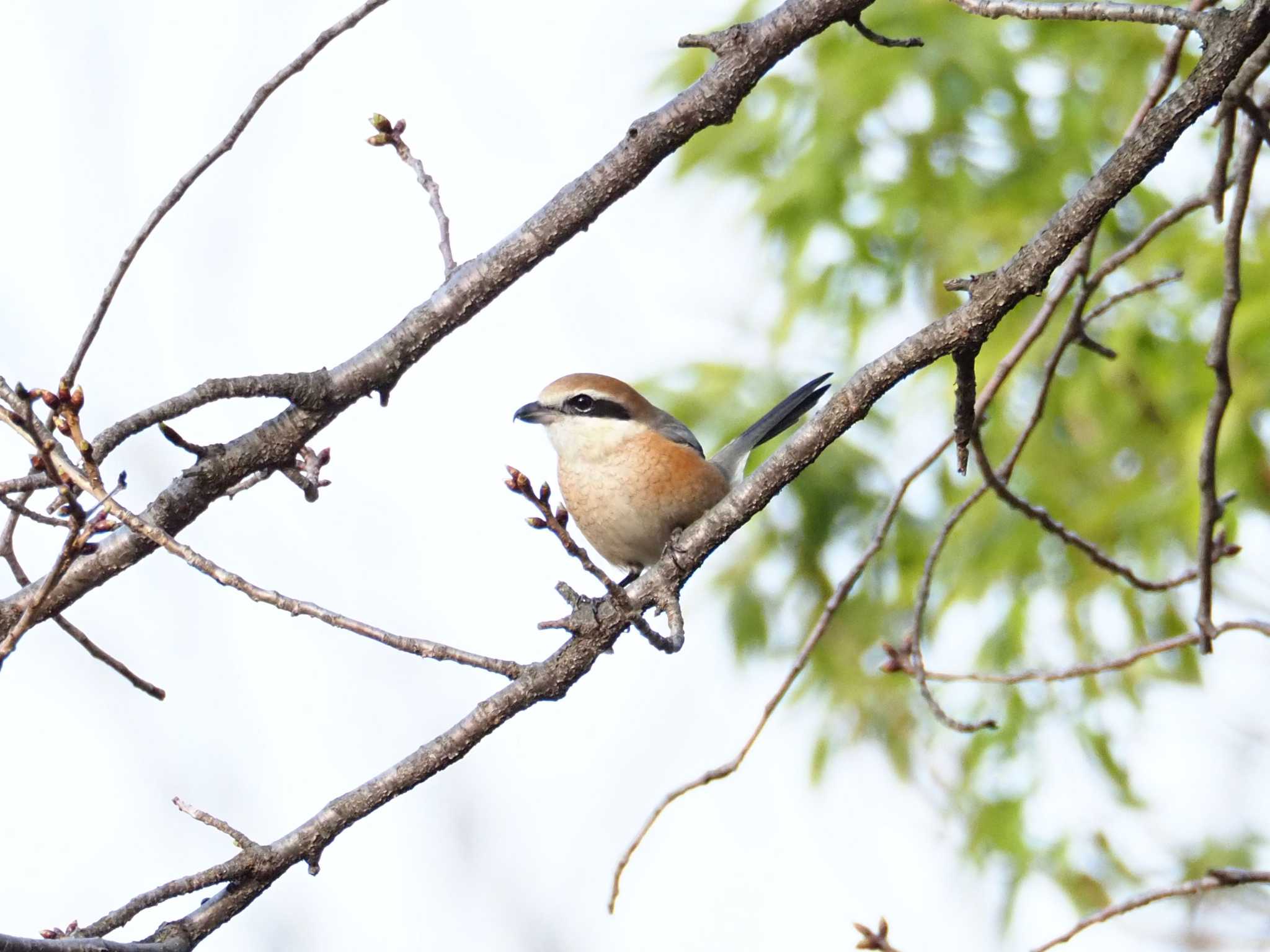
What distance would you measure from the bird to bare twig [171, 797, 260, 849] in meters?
2.06

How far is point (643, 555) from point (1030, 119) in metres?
3.58

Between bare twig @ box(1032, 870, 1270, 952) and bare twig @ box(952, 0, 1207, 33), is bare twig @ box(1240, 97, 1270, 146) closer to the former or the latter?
bare twig @ box(952, 0, 1207, 33)

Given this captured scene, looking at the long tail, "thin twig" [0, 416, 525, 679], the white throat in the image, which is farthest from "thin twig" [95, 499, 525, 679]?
the long tail

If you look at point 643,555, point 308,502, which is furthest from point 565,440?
point 308,502

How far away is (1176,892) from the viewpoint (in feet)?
9.53

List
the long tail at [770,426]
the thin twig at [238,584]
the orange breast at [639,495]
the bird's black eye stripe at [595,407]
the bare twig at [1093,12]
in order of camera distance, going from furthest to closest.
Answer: the long tail at [770,426] < the bird's black eye stripe at [595,407] < the orange breast at [639,495] < the bare twig at [1093,12] < the thin twig at [238,584]

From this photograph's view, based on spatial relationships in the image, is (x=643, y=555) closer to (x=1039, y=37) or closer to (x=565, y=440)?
(x=565, y=440)

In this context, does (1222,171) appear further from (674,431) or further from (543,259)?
(674,431)

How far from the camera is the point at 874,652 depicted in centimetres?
735

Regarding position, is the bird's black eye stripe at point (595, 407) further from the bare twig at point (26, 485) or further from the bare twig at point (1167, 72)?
the bare twig at point (26, 485)

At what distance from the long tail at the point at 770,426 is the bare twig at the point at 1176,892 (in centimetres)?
218

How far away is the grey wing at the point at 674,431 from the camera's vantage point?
182 inches

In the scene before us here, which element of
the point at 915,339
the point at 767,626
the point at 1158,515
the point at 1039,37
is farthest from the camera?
the point at 767,626

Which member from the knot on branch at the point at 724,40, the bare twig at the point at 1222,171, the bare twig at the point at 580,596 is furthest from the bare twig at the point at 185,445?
the bare twig at the point at 1222,171
